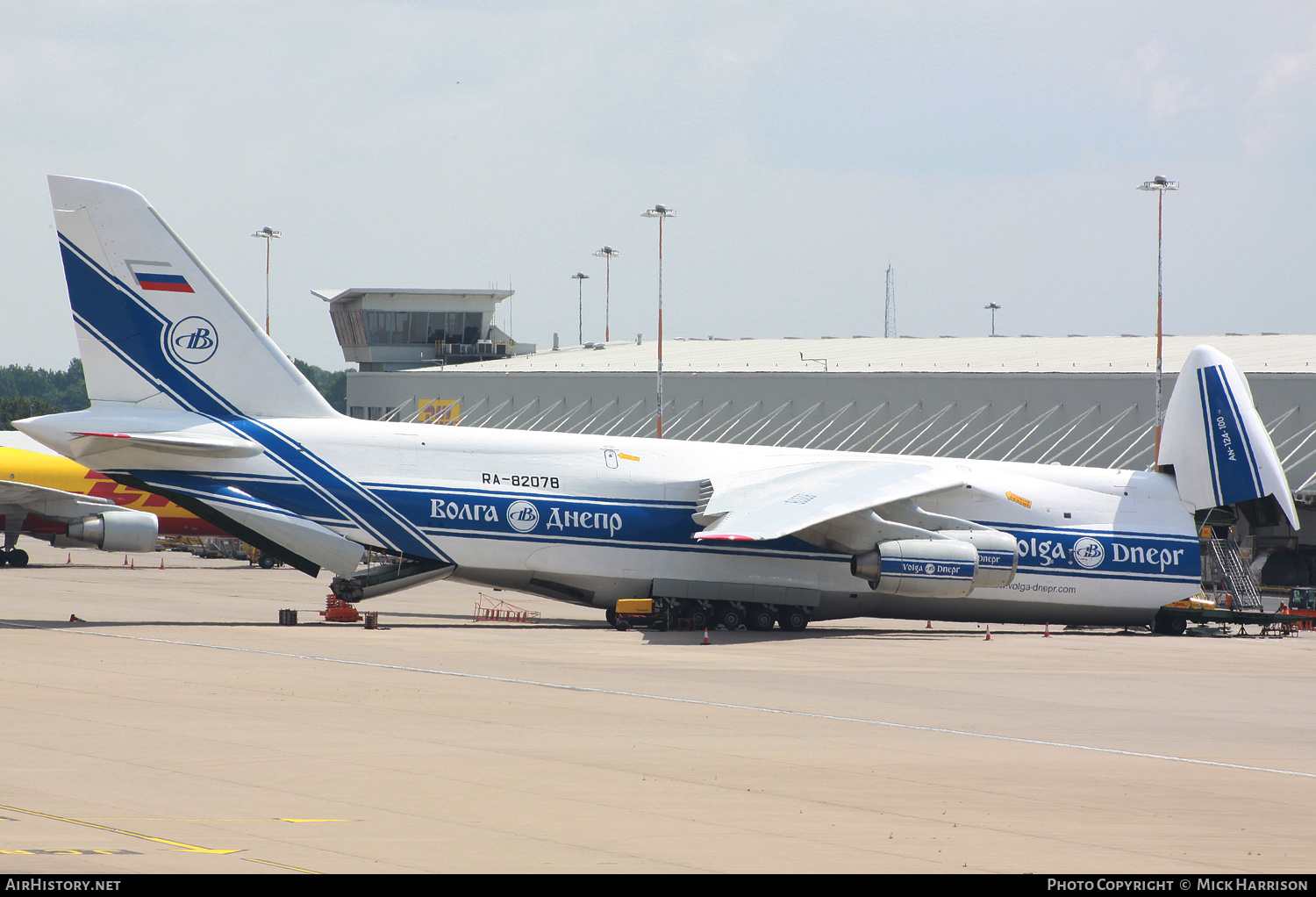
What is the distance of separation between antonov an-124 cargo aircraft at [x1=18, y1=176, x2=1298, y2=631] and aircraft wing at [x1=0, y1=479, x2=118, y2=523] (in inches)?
841

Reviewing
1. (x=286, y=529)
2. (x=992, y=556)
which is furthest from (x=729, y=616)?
(x=286, y=529)

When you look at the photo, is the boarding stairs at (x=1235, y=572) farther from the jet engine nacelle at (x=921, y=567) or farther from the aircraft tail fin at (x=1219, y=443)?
the jet engine nacelle at (x=921, y=567)

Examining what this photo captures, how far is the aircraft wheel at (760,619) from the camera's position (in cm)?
3019

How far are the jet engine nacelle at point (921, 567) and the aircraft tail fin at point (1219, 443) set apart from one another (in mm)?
6775

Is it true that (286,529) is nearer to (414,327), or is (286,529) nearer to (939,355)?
(939,355)

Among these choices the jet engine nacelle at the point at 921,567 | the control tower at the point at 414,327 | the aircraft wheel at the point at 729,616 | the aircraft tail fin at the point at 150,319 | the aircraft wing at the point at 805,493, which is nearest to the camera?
the aircraft wing at the point at 805,493

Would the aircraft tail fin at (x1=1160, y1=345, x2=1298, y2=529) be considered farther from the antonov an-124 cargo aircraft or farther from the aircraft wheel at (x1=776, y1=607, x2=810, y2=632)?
the aircraft wheel at (x1=776, y1=607, x2=810, y2=632)

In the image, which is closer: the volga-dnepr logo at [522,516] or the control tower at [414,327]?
the volga-dnepr logo at [522,516]

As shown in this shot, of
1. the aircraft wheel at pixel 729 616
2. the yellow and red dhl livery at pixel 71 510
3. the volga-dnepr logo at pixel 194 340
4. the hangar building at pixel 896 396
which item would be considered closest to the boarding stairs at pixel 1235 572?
the hangar building at pixel 896 396

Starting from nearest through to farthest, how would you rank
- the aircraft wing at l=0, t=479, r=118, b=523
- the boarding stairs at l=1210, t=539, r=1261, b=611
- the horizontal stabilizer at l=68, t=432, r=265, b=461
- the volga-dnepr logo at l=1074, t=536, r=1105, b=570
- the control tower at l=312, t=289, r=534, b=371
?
the horizontal stabilizer at l=68, t=432, r=265, b=461 → the volga-dnepr logo at l=1074, t=536, r=1105, b=570 → the boarding stairs at l=1210, t=539, r=1261, b=611 → the aircraft wing at l=0, t=479, r=118, b=523 → the control tower at l=312, t=289, r=534, b=371

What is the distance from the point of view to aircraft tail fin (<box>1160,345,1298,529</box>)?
104 ft

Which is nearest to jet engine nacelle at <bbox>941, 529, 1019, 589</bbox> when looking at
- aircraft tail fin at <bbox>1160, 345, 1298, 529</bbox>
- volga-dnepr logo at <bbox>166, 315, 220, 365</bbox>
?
aircraft tail fin at <bbox>1160, 345, 1298, 529</bbox>

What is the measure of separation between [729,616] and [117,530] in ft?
86.3

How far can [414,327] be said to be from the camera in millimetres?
75188
